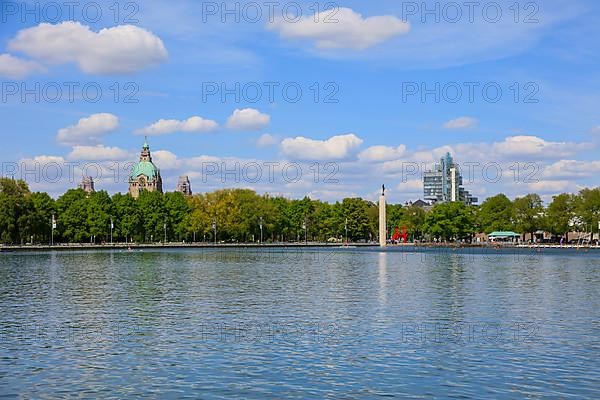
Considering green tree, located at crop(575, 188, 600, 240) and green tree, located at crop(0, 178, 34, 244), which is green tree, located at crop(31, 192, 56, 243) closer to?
green tree, located at crop(0, 178, 34, 244)

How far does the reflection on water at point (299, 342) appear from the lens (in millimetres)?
22953

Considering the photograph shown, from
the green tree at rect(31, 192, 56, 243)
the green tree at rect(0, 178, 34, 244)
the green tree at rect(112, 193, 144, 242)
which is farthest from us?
the green tree at rect(112, 193, 144, 242)

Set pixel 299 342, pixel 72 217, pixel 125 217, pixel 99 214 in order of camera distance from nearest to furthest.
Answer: pixel 299 342 < pixel 72 217 < pixel 99 214 < pixel 125 217

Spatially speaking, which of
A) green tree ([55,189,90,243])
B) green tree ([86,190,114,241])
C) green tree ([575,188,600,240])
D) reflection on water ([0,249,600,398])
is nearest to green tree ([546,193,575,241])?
green tree ([575,188,600,240])

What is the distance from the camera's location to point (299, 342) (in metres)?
30.5

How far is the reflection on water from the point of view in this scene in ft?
75.3

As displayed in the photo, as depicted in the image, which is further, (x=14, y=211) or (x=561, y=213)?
A: (x=561, y=213)

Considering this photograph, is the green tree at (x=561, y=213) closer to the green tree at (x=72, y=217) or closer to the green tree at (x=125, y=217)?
the green tree at (x=125, y=217)

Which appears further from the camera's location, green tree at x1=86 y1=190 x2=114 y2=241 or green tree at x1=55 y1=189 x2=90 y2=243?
green tree at x1=86 y1=190 x2=114 y2=241

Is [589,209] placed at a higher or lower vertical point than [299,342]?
higher

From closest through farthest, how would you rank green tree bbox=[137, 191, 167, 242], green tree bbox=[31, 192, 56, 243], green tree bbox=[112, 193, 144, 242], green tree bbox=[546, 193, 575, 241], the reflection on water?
the reflection on water
green tree bbox=[31, 192, 56, 243]
green tree bbox=[112, 193, 144, 242]
green tree bbox=[546, 193, 575, 241]
green tree bbox=[137, 191, 167, 242]

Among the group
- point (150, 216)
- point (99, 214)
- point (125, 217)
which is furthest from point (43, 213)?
point (150, 216)

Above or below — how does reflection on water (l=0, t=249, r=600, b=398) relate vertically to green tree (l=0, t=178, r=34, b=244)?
below

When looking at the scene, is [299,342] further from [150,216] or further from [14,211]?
[150,216]
